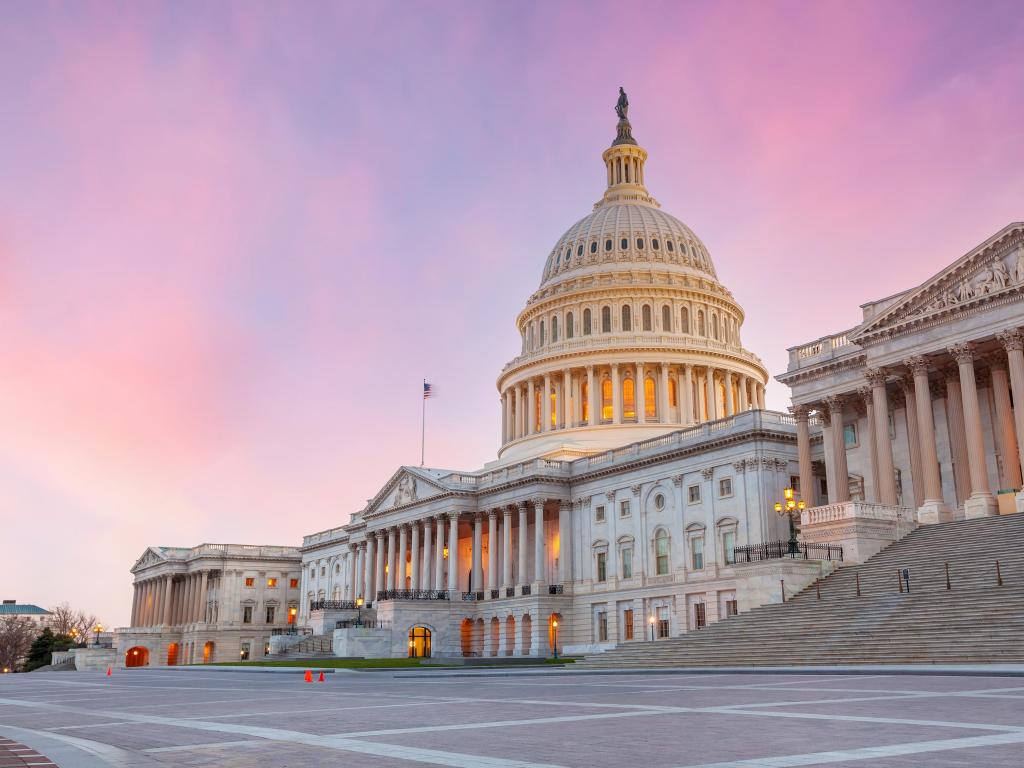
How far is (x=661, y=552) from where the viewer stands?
76438 mm

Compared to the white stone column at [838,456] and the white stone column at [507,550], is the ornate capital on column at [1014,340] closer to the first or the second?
the white stone column at [838,456]

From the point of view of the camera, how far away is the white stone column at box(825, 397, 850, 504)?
5978 cm

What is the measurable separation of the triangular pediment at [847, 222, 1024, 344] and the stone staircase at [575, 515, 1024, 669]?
438 inches

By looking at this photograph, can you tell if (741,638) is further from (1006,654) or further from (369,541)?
(369,541)

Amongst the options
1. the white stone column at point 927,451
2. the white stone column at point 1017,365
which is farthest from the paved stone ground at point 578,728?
the white stone column at point 927,451

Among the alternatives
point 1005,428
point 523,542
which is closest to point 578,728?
point 1005,428

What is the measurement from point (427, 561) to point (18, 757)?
81898mm

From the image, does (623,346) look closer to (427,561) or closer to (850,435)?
(427,561)

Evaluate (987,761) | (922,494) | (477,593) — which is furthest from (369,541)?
(987,761)

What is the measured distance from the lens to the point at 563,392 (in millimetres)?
109188

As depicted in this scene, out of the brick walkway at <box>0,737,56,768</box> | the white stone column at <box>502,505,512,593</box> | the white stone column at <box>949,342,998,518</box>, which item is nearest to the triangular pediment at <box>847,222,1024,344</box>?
the white stone column at <box>949,342,998,518</box>

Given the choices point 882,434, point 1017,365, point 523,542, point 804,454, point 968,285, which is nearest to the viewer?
point 1017,365

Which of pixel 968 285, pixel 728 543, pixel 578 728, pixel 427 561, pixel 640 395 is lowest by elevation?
pixel 578 728

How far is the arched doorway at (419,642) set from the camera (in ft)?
283
